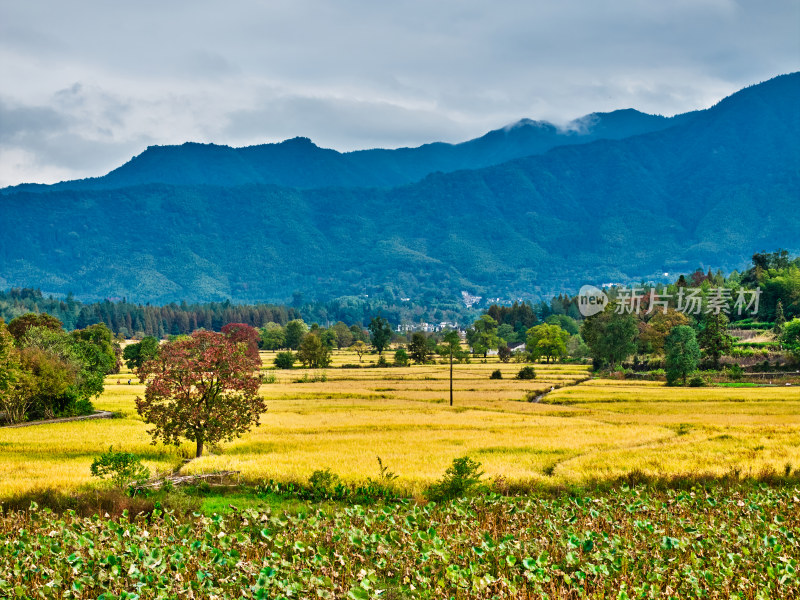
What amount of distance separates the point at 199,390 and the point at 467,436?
15629 millimetres

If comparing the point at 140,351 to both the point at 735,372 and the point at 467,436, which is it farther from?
the point at 735,372

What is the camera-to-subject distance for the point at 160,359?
33.3 metres

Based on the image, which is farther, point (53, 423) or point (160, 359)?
point (53, 423)

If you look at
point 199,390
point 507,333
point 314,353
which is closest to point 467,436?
point 199,390

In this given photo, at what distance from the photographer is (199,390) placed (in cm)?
3394

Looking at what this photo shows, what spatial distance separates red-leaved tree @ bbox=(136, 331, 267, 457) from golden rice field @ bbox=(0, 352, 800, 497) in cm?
162

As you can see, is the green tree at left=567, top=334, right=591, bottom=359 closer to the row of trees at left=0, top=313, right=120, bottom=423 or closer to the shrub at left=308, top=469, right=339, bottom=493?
the row of trees at left=0, top=313, right=120, bottom=423

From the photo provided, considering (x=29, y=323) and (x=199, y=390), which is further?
(x=29, y=323)

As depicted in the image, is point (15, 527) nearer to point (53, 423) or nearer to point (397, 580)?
point (397, 580)

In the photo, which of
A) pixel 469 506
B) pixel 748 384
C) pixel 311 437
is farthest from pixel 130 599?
pixel 748 384

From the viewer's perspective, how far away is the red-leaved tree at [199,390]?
107 feet

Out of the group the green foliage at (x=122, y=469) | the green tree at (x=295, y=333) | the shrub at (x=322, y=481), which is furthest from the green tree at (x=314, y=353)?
the shrub at (x=322, y=481)

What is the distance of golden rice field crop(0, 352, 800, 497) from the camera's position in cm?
2883

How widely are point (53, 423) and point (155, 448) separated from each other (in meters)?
18.3
